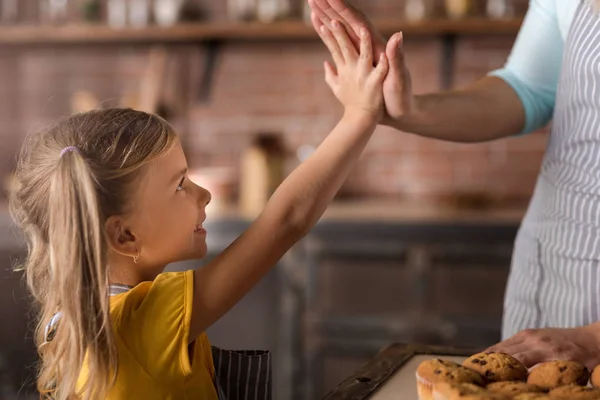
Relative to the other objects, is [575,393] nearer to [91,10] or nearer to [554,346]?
[554,346]

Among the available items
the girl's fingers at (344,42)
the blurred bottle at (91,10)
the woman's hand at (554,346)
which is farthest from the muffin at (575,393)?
the blurred bottle at (91,10)

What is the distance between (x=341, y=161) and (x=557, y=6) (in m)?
0.54

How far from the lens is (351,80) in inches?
49.1

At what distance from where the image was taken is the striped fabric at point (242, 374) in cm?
110

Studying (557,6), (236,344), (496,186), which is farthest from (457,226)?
(557,6)

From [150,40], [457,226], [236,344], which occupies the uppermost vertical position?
[150,40]

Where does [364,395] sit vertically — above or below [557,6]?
below

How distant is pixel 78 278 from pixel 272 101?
2.83 meters

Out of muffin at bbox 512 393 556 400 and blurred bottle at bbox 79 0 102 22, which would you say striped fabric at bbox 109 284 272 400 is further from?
blurred bottle at bbox 79 0 102 22

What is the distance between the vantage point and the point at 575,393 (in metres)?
0.73

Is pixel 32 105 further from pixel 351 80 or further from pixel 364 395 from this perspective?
pixel 364 395

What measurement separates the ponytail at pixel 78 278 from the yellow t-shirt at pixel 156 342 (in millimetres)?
26

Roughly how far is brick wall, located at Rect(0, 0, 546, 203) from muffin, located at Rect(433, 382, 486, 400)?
9.32 feet

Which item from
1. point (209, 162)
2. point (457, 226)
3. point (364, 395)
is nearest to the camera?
point (364, 395)
